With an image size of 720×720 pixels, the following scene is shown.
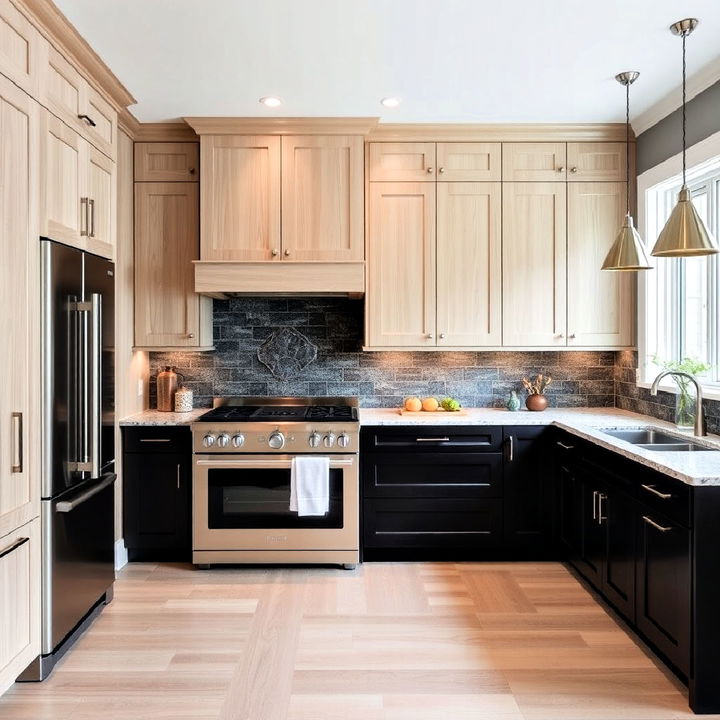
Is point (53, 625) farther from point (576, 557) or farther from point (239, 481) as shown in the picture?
point (576, 557)

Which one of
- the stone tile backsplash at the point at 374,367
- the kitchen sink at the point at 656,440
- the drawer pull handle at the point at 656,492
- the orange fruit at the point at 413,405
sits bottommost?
the drawer pull handle at the point at 656,492

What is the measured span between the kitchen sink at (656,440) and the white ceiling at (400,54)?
1.79m

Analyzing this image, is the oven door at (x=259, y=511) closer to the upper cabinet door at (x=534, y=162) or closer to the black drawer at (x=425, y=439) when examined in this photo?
the black drawer at (x=425, y=439)

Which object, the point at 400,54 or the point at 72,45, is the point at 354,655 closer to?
the point at 400,54

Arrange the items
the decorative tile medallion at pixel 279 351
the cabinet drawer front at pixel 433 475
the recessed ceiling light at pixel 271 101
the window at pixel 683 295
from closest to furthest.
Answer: the window at pixel 683 295 → the recessed ceiling light at pixel 271 101 → the cabinet drawer front at pixel 433 475 → the decorative tile medallion at pixel 279 351

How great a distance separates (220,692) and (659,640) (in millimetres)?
1738

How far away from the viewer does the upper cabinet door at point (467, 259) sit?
383cm

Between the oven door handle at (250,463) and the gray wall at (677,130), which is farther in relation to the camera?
the oven door handle at (250,463)

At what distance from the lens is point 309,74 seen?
305 centimetres

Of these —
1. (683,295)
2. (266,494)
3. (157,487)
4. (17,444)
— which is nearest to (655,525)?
(683,295)

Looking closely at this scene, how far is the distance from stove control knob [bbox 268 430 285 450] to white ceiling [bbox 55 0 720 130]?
6.21 feet

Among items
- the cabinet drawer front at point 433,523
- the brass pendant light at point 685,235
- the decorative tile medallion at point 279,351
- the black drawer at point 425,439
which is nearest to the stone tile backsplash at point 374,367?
the decorative tile medallion at point 279,351

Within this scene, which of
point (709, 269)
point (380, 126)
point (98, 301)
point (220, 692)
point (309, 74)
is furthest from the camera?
point (380, 126)

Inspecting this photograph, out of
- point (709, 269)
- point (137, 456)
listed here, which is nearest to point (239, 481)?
point (137, 456)
